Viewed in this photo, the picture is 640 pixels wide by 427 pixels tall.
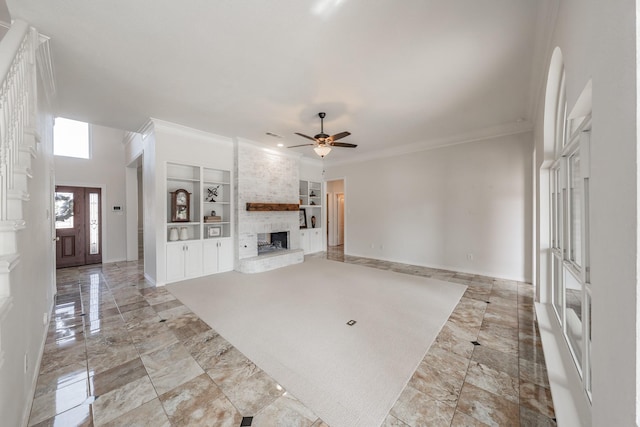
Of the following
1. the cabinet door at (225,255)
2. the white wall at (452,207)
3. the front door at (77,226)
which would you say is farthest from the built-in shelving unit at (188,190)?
the white wall at (452,207)

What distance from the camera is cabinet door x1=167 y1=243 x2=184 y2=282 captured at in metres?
4.59

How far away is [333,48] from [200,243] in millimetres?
4371

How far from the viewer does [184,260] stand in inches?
189

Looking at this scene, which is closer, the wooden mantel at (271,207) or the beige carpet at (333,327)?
the beige carpet at (333,327)

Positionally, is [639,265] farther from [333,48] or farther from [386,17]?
[333,48]

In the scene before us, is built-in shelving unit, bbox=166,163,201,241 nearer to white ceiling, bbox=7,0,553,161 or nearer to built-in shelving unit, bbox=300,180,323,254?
white ceiling, bbox=7,0,553,161

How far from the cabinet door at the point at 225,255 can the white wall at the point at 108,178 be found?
362 centimetres

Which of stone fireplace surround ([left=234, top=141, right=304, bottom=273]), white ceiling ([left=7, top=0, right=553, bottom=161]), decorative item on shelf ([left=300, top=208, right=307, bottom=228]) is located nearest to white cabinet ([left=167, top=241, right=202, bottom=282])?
stone fireplace surround ([left=234, top=141, right=304, bottom=273])

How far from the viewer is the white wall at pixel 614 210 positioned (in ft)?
2.13

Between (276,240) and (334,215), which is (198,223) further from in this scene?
(334,215)

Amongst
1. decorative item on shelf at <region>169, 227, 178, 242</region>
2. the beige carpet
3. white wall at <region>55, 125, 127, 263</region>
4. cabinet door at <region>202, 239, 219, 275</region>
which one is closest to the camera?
the beige carpet

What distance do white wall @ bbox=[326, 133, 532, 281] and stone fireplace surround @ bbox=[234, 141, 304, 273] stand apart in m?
1.91

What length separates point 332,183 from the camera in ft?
30.6

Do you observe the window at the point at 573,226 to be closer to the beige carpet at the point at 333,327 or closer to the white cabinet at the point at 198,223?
the beige carpet at the point at 333,327
